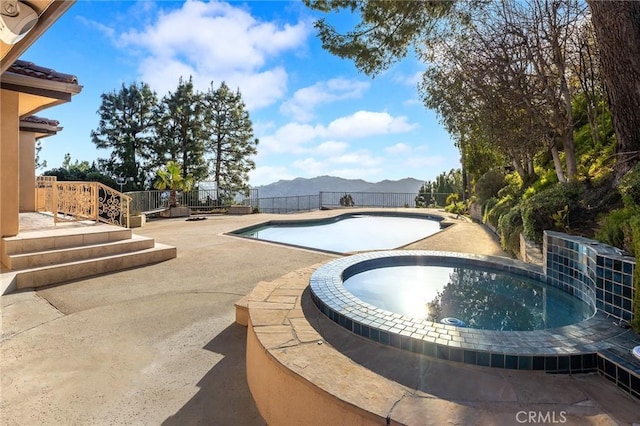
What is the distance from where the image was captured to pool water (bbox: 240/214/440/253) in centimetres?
963

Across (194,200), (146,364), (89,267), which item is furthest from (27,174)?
(146,364)

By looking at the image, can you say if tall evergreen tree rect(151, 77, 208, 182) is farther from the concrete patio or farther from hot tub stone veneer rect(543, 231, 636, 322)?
hot tub stone veneer rect(543, 231, 636, 322)

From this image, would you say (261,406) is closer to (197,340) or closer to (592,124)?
(197,340)

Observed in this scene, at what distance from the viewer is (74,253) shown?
5590 mm

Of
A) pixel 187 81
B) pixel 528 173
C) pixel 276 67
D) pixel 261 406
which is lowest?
pixel 261 406

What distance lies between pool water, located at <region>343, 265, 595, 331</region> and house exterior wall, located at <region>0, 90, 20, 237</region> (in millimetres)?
6102

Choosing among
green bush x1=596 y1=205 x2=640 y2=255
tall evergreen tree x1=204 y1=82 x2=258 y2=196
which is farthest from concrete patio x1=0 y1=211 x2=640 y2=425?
tall evergreen tree x1=204 y1=82 x2=258 y2=196

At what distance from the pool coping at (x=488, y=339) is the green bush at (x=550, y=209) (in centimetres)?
327

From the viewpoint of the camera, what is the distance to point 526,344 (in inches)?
84.3

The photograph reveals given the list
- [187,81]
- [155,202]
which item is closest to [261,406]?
[155,202]

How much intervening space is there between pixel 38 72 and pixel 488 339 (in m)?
8.28

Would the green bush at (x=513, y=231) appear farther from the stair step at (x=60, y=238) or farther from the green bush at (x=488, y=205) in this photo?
the stair step at (x=60, y=238)

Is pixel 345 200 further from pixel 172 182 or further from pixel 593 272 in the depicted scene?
pixel 593 272

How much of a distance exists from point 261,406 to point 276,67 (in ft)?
45.9
